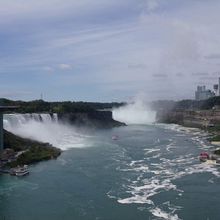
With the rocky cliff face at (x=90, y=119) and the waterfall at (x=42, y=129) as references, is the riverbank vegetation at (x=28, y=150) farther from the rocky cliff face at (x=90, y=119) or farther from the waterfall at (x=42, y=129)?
the rocky cliff face at (x=90, y=119)

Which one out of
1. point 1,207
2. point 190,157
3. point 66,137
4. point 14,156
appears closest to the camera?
point 1,207

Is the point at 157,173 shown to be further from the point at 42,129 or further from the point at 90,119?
the point at 90,119

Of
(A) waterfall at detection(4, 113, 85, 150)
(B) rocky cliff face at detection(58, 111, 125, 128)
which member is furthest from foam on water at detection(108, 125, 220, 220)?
(B) rocky cliff face at detection(58, 111, 125, 128)

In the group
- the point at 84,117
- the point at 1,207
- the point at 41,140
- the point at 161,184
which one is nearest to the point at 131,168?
the point at 161,184

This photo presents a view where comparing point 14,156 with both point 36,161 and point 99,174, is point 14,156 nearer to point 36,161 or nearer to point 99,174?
point 36,161

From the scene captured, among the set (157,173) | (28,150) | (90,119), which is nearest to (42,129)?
(28,150)

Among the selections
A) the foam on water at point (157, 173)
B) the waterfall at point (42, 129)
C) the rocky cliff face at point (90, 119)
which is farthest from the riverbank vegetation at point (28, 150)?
the rocky cliff face at point (90, 119)
